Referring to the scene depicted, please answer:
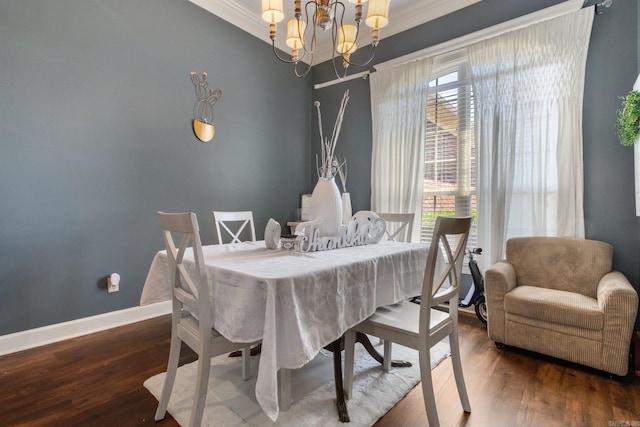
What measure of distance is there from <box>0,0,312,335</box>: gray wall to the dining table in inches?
48.2

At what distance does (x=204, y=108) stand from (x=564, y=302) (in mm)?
3371

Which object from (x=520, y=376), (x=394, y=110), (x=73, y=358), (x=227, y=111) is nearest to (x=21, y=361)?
(x=73, y=358)

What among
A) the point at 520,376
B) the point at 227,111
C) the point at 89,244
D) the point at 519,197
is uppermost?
the point at 227,111

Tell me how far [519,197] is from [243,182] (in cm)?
272

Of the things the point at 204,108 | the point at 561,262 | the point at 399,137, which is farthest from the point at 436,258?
the point at 204,108

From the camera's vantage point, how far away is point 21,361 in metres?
1.97

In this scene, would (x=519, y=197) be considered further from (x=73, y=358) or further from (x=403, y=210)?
(x=73, y=358)

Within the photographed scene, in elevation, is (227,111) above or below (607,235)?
above

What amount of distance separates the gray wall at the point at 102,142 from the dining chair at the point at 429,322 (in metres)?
2.16

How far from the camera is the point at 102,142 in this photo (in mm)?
2453

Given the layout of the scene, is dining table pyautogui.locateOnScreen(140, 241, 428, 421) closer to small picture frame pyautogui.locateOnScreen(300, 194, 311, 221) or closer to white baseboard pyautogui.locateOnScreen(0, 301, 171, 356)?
white baseboard pyautogui.locateOnScreen(0, 301, 171, 356)

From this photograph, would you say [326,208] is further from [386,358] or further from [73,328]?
[73,328]

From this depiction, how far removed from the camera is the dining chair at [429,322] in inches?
51.6

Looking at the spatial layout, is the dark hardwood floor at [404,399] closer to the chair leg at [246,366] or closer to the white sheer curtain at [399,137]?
the chair leg at [246,366]
